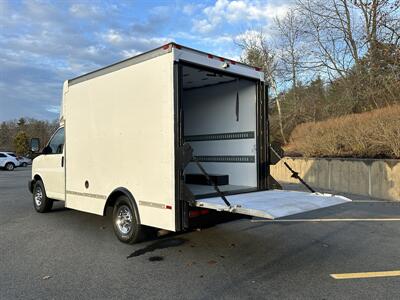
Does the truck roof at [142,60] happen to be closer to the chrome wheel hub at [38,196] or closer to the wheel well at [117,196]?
the wheel well at [117,196]

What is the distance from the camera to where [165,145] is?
535cm

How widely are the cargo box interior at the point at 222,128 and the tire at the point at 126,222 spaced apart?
3.61 feet

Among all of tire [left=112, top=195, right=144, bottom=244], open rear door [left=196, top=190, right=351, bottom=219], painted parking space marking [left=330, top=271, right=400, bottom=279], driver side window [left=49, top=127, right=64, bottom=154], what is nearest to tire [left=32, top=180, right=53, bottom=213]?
driver side window [left=49, top=127, right=64, bottom=154]

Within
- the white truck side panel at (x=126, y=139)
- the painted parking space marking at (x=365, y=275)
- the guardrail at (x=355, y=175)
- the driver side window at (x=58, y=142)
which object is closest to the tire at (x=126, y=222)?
the white truck side panel at (x=126, y=139)

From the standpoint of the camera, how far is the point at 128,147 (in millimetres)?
6035

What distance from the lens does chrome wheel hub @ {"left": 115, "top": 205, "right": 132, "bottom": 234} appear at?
245 inches

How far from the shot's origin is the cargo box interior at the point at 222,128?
695 centimetres

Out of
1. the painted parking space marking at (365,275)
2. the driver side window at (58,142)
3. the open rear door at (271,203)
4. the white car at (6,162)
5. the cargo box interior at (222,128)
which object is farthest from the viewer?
the white car at (6,162)

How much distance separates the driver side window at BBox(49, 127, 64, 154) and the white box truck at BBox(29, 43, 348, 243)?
0.03 meters

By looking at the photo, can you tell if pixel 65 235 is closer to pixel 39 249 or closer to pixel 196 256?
pixel 39 249

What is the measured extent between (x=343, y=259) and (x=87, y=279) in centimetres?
353

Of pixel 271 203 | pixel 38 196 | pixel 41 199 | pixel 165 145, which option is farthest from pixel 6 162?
pixel 271 203

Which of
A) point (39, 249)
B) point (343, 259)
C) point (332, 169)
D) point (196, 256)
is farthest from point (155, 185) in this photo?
point (332, 169)

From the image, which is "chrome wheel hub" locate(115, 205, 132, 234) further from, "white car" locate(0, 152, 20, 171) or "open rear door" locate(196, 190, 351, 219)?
"white car" locate(0, 152, 20, 171)
